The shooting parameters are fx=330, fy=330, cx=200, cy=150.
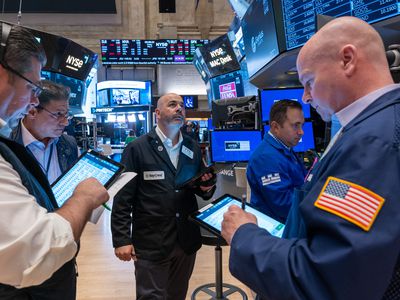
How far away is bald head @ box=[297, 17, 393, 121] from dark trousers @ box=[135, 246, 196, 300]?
70.1 inches

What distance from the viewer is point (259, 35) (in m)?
3.78

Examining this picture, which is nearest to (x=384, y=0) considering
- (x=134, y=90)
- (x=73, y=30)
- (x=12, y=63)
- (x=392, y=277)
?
(x=392, y=277)

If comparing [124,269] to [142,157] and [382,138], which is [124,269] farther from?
[382,138]

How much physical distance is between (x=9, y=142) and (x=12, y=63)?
0.27 meters

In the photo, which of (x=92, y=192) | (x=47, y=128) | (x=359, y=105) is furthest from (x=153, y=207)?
(x=359, y=105)

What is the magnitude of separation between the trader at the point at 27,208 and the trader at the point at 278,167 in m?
1.35

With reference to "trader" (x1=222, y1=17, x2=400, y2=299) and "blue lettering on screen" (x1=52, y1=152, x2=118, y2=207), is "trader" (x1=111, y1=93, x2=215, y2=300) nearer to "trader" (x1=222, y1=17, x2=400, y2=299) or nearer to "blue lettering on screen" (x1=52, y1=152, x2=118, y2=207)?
"blue lettering on screen" (x1=52, y1=152, x2=118, y2=207)

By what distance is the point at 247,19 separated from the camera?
4.17m

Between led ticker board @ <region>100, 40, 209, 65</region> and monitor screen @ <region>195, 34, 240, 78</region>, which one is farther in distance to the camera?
led ticker board @ <region>100, 40, 209, 65</region>

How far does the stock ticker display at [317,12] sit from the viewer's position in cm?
205

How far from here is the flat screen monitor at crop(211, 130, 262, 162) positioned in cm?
418

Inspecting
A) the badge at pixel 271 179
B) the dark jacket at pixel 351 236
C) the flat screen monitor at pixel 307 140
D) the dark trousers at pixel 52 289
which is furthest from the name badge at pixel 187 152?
the dark jacket at pixel 351 236

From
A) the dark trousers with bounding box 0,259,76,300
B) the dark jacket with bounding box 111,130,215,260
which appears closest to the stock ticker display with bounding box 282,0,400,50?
the dark jacket with bounding box 111,130,215,260

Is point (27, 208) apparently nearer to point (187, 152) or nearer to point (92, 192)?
point (92, 192)
